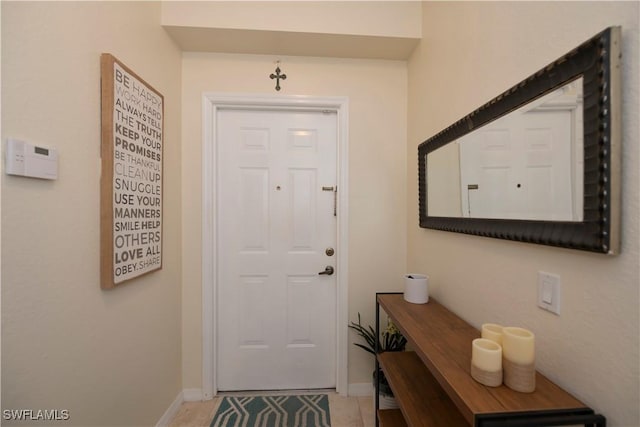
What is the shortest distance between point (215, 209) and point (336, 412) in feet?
5.10

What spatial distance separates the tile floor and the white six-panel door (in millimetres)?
129

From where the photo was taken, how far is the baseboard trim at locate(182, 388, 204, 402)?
1765mm

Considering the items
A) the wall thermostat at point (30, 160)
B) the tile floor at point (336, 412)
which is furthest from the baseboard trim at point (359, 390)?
the wall thermostat at point (30, 160)

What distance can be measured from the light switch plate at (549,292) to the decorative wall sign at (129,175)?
1.59 meters


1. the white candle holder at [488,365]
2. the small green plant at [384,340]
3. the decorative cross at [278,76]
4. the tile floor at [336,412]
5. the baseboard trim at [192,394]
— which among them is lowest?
the tile floor at [336,412]

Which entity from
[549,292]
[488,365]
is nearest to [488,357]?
[488,365]

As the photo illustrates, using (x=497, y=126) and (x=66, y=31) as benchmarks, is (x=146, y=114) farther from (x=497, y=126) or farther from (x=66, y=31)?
(x=497, y=126)

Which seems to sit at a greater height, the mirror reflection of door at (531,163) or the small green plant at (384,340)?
the mirror reflection of door at (531,163)

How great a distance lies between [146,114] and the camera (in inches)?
52.7

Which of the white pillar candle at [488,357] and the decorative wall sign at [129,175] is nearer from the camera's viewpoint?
the white pillar candle at [488,357]

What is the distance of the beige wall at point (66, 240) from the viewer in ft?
2.54

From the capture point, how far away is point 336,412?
166cm

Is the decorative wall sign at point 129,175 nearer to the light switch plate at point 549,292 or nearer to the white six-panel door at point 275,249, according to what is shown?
the white six-panel door at point 275,249

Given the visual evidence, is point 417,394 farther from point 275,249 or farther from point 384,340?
point 275,249
